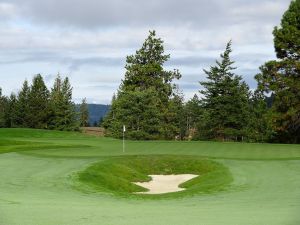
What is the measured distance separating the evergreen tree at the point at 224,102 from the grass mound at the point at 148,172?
37595mm

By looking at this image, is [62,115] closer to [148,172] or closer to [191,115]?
[191,115]

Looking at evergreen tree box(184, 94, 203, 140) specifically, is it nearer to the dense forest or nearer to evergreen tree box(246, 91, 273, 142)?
the dense forest

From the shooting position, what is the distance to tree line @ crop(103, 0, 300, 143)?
4472 centimetres

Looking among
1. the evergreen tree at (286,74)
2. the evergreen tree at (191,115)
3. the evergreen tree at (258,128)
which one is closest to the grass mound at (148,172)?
the evergreen tree at (286,74)

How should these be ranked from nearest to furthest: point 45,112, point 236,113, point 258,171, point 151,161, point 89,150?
point 258,171, point 151,161, point 89,150, point 236,113, point 45,112

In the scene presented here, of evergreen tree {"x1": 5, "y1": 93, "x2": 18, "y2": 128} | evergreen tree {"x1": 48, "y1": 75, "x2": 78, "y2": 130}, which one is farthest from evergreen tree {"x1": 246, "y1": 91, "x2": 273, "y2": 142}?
evergreen tree {"x1": 5, "y1": 93, "x2": 18, "y2": 128}

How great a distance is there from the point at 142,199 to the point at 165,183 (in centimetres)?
722

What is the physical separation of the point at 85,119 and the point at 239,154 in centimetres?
11487

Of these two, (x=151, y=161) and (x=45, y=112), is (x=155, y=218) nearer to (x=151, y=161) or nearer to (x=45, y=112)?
(x=151, y=161)

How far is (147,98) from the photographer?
61938mm

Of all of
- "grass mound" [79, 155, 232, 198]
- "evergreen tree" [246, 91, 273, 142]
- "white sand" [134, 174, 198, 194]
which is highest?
"evergreen tree" [246, 91, 273, 142]

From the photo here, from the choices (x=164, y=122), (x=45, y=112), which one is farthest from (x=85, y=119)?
(x=164, y=122)

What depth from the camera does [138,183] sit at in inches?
805

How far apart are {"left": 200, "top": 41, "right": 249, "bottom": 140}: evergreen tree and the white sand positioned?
39.0 meters
